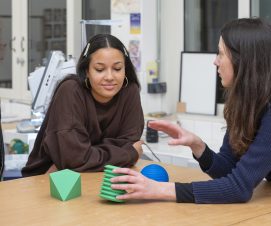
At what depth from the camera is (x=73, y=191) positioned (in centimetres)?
185

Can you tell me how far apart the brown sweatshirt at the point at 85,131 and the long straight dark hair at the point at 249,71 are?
65 cm

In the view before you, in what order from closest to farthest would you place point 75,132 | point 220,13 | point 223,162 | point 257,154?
point 257,154 → point 223,162 → point 75,132 → point 220,13

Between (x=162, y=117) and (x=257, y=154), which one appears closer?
(x=257, y=154)

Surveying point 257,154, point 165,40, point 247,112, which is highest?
point 165,40

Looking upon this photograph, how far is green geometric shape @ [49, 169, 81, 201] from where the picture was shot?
71.7 inches

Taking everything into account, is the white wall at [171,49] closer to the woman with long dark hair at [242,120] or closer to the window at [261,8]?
the window at [261,8]

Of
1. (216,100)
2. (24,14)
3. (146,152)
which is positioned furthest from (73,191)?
(24,14)

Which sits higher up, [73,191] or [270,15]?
[270,15]

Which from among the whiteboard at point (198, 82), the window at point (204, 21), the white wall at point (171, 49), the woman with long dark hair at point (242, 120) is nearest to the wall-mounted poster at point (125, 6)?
the white wall at point (171, 49)

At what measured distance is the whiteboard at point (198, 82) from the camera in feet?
13.2

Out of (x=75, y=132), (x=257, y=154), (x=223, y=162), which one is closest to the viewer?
(x=257, y=154)

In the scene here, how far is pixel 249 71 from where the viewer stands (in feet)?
5.83

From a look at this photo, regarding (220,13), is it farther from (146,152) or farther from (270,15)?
(146,152)

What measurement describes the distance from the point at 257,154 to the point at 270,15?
7.60 feet
